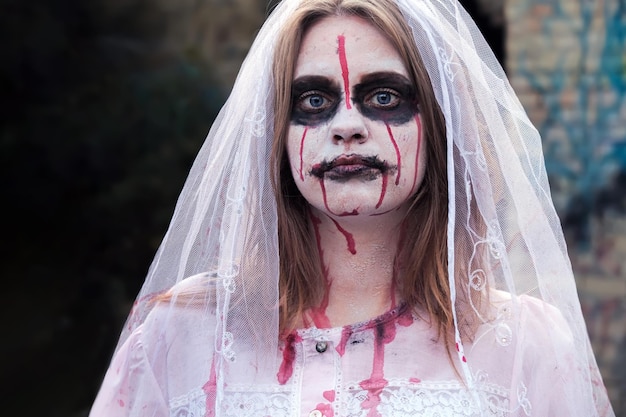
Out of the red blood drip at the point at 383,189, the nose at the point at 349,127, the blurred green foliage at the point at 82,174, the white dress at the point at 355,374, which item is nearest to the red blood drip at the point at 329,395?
the white dress at the point at 355,374

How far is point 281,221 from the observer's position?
2.28m

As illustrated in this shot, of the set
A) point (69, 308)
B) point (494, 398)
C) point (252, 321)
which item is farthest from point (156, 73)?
point (494, 398)

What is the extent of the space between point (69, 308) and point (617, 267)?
7.60 ft

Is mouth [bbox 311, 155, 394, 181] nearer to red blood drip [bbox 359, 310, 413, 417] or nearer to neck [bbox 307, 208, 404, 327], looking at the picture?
neck [bbox 307, 208, 404, 327]

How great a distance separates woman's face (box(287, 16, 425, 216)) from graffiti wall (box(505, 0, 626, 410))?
2.01m

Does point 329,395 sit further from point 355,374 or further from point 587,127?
point 587,127

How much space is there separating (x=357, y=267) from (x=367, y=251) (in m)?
0.04

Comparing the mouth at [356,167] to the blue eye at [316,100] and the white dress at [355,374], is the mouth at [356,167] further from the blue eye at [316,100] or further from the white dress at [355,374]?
the white dress at [355,374]

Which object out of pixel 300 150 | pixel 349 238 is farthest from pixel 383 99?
pixel 349 238

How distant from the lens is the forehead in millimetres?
2164

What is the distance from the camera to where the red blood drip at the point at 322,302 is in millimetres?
2201

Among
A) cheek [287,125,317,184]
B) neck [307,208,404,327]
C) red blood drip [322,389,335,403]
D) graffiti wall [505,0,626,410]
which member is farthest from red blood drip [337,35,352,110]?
graffiti wall [505,0,626,410]

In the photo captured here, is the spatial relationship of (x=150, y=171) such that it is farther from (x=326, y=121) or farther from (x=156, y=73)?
(x=326, y=121)

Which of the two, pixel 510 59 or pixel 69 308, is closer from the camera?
pixel 510 59
